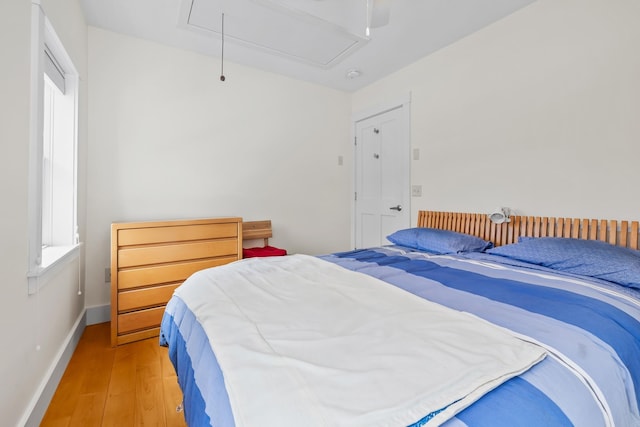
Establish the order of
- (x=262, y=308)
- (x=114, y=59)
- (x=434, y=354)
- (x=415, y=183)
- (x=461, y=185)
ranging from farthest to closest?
1. (x=415, y=183)
2. (x=461, y=185)
3. (x=114, y=59)
4. (x=262, y=308)
5. (x=434, y=354)

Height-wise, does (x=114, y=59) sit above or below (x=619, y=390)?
above

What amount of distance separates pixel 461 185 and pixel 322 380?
102 inches

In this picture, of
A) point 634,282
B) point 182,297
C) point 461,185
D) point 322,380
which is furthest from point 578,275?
point 182,297

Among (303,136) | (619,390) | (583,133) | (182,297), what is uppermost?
(303,136)

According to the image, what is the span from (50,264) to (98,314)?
4.27 ft

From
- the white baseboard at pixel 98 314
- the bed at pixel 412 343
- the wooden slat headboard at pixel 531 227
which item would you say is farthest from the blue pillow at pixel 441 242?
the white baseboard at pixel 98 314

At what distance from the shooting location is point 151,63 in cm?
273

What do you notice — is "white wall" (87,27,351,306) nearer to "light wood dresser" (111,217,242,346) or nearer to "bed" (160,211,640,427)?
"light wood dresser" (111,217,242,346)

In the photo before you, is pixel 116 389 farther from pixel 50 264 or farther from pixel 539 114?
pixel 539 114

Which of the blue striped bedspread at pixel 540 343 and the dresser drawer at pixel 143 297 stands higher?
the blue striped bedspread at pixel 540 343

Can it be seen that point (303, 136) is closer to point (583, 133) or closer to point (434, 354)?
point (583, 133)

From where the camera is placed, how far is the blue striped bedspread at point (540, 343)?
2.08ft

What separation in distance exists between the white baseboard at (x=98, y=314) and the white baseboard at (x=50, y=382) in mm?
247

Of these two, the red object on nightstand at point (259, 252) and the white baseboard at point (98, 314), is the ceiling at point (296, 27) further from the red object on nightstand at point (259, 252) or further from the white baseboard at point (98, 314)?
the white baseboard at point (98, 314)
